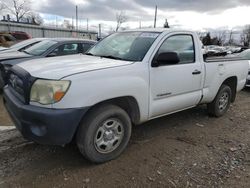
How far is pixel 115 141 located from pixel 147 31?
188 centimetres

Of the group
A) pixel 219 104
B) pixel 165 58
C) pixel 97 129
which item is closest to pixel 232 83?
pixel 219 104

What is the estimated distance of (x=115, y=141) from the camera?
3490 mm

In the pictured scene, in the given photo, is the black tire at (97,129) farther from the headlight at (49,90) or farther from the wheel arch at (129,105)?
the headlight at (49,90)

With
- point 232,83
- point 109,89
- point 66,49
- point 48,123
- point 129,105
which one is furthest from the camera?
point 66,49

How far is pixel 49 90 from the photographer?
113 inches

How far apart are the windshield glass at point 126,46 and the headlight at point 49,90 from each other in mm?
1192

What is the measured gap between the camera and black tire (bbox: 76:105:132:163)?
3098 millimetres

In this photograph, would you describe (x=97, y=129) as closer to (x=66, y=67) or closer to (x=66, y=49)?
(x=66, y=67)

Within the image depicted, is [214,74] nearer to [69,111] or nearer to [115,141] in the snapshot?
[115,141]

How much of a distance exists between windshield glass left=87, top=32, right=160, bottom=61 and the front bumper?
1231 millimetres

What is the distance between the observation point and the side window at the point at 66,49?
7141 mm

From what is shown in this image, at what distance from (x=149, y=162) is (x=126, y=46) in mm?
1759

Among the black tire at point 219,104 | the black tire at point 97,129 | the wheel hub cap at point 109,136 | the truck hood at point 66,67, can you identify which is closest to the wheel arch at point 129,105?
the black tire at point 97,129

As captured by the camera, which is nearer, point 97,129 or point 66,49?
point 97,129
